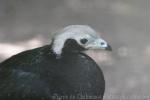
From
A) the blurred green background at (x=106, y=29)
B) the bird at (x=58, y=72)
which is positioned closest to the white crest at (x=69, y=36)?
the bird at (x=58, y=72)

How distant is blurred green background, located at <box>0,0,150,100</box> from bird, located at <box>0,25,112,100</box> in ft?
1.49

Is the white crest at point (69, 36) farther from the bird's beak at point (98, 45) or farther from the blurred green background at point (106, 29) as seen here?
the blurred green background at point (106, 29)

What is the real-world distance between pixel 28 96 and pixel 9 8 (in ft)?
2.68

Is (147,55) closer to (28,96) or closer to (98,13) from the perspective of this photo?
(98,13)

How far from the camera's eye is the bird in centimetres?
216

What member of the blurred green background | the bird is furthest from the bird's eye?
the blurred green background

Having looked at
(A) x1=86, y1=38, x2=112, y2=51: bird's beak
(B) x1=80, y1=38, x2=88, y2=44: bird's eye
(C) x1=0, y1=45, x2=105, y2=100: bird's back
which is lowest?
(C) x1=0, y1=45, x2=105, y2=100: bird's back

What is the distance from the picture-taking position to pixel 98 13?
283 centimetres

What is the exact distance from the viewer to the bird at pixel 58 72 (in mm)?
2162

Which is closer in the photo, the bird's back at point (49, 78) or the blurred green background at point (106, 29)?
the bird's back at point (49, 78)

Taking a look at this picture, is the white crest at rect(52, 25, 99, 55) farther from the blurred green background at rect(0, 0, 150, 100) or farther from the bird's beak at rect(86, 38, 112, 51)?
the blurred green background at rect(0, 0, 150, 100)

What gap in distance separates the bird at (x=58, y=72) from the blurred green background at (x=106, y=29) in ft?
1.49

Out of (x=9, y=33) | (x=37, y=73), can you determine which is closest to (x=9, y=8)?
(x=9, y=33)

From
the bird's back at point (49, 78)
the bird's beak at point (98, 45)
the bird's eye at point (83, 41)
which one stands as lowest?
the bird's back at point (49, 78)
